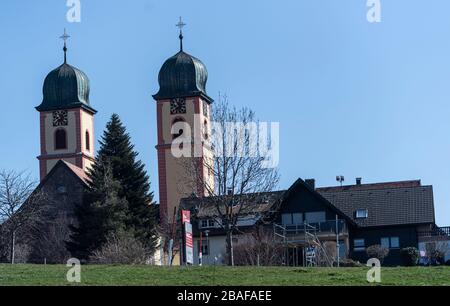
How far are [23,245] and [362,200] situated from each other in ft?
60.6

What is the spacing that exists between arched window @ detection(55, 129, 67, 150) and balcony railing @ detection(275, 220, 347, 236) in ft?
128

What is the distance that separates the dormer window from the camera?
68463mm

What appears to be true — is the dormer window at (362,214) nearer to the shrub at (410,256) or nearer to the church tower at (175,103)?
the shrub at (410,256)

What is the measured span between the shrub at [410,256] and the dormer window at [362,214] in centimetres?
627

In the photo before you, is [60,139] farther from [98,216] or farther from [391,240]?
[391,240]

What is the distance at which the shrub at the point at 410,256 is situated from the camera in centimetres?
5979

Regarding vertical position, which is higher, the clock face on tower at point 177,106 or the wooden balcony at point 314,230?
the clock face on tower at point 177,106

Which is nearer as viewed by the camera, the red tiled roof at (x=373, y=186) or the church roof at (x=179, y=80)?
the red tiled roof at (x=373, y=186)

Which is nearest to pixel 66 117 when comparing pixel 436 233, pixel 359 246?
pixel 359 246

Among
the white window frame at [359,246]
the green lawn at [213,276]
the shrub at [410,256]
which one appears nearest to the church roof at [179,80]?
the white window frame at [359,246]

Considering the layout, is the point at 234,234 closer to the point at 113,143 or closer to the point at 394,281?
the point at 113,143
